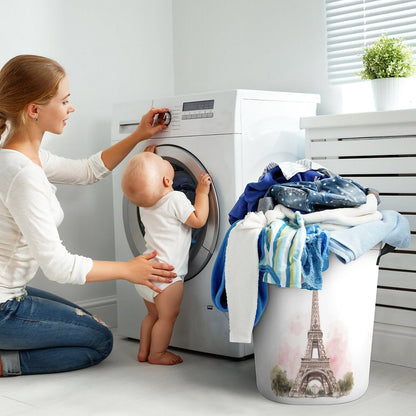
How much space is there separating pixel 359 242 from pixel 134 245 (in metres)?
1.12

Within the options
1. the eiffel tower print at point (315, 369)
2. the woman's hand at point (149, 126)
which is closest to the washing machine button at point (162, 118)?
the woman's hand at point (149, 126)

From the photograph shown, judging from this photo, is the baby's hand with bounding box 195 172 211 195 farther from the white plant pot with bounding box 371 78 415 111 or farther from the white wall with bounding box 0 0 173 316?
the white wall with bounding box 0 0 173 316

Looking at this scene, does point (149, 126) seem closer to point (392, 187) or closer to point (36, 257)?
point (36, 257)

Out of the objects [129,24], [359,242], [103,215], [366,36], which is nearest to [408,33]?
[366,36]

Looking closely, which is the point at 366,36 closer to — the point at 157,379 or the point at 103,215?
the point at 103,215

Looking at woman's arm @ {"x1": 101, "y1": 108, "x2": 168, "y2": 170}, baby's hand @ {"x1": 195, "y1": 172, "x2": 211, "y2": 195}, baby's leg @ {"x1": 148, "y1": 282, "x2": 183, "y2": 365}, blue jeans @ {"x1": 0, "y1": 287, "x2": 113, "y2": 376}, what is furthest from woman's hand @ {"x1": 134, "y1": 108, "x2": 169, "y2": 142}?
blue jeans @ {"x1": 0, "y1": 287, "x2": 113, "y2": 376}

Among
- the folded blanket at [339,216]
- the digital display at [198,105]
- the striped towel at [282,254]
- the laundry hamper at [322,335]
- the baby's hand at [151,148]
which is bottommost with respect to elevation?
the laundry hamper at [322,335]

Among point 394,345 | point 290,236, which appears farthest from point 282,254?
point 394,345

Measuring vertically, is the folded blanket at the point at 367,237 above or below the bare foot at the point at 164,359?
above

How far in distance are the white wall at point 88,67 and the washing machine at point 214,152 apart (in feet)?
1.16

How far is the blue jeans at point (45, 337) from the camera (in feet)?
7.20

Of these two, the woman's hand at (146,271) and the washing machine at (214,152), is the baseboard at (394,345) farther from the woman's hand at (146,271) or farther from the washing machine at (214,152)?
the woman's hand at (146,271)

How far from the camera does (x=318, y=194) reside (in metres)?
1.88

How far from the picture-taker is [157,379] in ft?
7.11
